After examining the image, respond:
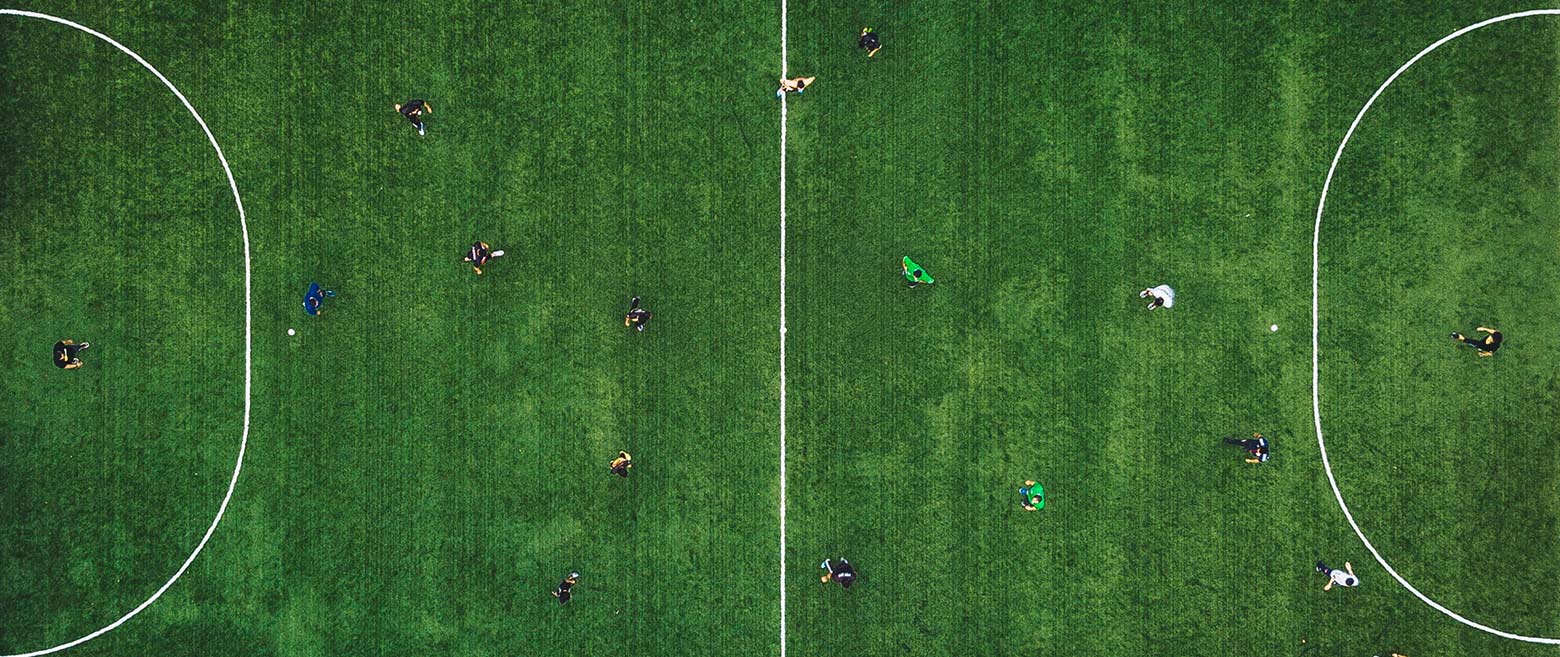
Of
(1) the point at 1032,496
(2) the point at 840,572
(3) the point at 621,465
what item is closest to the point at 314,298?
(3) the point at 621,465

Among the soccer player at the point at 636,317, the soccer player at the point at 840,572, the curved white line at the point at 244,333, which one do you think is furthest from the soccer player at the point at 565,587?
the curved white line at the point at 244,333

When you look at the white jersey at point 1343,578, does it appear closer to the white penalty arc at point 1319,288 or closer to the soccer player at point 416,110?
the white penalty arc at point 1319,288

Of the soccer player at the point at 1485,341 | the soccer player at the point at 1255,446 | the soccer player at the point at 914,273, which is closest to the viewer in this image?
the soccer player at the point at 1485,341

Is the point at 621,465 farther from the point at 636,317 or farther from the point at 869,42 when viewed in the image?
the point at 869,42

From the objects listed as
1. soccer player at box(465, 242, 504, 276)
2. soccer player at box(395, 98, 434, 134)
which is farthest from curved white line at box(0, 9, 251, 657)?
soccer player at box(465, 242, 504, 276)

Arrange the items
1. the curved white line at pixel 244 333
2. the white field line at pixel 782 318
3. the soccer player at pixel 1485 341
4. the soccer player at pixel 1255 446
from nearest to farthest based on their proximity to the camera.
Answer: the soccer player at pixel 1485 341 → the soccer player at pixel 1255 446 → the white field line at pixel 782 318 → the curved white line at pixel 244 333

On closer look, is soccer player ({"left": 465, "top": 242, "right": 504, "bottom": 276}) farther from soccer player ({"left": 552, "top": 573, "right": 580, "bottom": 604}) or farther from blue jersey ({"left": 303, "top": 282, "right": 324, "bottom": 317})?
soccer player ({"left": 552, "top": 573, "right": 580, "bottom": 604})
